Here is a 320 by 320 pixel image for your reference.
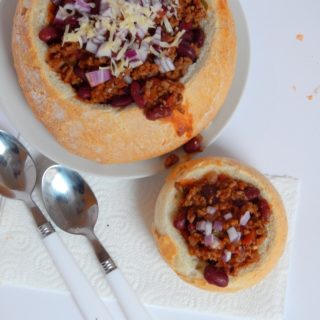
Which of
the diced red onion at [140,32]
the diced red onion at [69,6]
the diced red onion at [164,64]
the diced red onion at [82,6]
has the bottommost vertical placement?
the diced red onion at [164,64]

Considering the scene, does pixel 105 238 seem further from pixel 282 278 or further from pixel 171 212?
pixel 282 278

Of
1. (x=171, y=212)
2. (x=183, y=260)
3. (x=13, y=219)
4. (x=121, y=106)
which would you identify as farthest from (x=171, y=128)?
(x=13, y=219)

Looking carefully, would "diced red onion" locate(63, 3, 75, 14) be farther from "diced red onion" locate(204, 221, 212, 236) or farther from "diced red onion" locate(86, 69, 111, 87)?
"diced red onion" locate(204, 221, 212, 236)

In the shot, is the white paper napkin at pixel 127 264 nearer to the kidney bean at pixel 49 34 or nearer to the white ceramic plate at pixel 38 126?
the white ceramic plate at pixel 38 126

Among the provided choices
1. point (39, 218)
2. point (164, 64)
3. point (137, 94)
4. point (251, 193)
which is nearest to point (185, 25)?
point (164, 64)

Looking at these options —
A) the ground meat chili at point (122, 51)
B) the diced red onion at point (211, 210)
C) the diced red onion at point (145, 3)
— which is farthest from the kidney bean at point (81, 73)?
the diced red onion at point (211, 210)

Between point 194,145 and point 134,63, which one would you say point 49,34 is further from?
point 194,145

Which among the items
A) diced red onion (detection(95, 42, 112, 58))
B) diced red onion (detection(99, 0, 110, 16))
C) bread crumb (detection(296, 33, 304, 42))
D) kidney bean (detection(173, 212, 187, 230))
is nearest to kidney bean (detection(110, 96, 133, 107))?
diced red onion (detection(95, 42, 112, 58))
